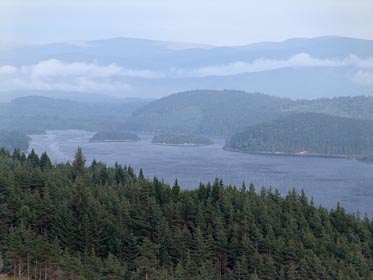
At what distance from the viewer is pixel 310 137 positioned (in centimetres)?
11169

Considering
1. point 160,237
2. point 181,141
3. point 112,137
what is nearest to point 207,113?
point 181,141

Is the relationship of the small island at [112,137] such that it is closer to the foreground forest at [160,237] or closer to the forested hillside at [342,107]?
the forested hillside at [342,107]

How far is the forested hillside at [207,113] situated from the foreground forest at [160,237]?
112 meters

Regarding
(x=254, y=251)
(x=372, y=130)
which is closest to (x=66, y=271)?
(x=254, y=251)

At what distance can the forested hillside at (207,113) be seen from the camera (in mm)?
146875

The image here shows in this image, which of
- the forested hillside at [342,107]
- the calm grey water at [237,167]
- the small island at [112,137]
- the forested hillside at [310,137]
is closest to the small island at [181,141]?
the calm grey water at [237,167]

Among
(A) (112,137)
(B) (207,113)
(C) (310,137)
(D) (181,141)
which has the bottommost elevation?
(D) (181,141)

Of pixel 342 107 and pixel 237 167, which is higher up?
pixel 342 107

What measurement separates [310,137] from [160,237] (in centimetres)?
8970

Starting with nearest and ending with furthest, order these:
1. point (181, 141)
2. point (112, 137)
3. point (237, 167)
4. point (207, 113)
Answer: point (237, 167)
point (112, 137)
point (181, 141)
point (207, 113)

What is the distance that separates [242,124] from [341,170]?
63117mm

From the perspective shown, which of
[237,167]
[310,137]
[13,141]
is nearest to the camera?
[237,167]

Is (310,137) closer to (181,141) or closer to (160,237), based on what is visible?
(181,141)

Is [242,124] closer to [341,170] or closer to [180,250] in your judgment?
[341,170]
